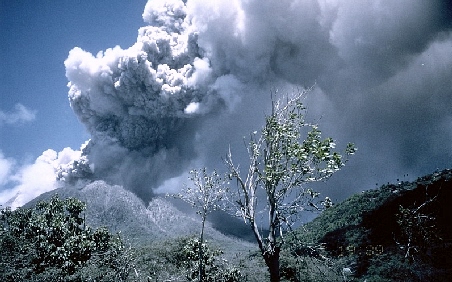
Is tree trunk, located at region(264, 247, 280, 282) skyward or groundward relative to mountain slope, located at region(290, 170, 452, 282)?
groundward

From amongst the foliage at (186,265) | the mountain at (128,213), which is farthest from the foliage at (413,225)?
the mountain at (128,213)

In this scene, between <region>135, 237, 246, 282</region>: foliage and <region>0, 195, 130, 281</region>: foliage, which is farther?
<region>135, 237, 246, 282</region>: foliage

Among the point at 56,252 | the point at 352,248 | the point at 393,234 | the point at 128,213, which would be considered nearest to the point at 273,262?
the point at 393,234

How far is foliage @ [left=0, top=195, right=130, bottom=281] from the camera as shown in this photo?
29.2 metres

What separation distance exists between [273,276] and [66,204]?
47.8m

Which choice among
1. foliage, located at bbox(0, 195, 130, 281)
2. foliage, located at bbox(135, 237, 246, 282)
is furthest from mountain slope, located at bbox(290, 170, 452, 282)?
foliage, located at bbox(0, 195, 130, 281)

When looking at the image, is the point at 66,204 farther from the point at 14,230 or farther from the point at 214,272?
the point at 214,272

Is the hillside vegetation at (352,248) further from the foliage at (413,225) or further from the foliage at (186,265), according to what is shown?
the foliage at (186,265)

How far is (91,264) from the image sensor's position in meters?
33.2

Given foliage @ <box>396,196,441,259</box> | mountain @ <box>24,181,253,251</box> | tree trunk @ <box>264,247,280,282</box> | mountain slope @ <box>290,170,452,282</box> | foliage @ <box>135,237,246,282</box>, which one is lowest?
tree trunk @ <box>264,247,280,282</box>

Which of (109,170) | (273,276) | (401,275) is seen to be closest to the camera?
(273,276)

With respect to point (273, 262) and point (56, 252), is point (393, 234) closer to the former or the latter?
point (273, 262)

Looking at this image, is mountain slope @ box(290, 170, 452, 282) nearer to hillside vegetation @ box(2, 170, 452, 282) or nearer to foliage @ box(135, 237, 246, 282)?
hillside vegetation @ box(2, 170, 452, 282)

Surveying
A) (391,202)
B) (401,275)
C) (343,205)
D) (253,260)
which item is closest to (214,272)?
(253,260)
